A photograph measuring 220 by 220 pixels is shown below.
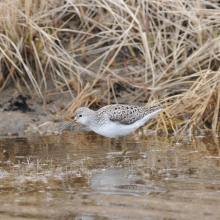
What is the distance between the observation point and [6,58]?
903 cm

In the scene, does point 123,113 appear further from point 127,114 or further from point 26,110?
point 26,110

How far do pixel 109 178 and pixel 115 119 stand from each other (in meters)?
1.71

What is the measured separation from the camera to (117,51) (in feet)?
29.8

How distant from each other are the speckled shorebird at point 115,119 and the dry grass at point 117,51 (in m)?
1.06

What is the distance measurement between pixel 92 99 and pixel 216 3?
3.77 metres

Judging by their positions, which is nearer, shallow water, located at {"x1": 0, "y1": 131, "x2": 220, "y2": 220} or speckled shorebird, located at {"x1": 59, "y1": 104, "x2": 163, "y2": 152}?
shallow water, located at {"x1": 0, "y1": 131, "x2": 220, "y2": 220}

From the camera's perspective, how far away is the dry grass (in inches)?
345

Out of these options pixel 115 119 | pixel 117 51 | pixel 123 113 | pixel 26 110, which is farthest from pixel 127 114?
pixel 26 110

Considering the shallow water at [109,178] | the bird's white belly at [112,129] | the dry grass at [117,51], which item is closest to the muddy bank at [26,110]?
the dry grass at [117,51]

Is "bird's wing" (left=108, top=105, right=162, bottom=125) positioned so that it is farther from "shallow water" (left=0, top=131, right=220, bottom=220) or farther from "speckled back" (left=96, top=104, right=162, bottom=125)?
"shallow water" (left=0, top=131, right=220, bottom=220)

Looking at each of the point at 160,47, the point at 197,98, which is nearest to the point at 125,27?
the point at 160,47

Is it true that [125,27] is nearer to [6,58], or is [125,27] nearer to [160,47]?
[160,47]

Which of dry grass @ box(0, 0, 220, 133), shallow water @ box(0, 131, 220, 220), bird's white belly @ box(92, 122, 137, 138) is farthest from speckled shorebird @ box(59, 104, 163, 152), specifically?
dry grass @ box(0, 0, 220, 133)

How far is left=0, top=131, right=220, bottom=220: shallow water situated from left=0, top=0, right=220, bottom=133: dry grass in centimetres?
138
